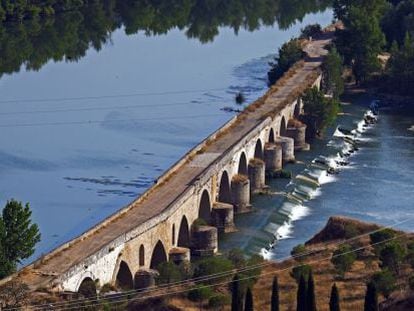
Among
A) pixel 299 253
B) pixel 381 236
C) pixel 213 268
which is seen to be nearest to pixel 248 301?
pixel 213 268

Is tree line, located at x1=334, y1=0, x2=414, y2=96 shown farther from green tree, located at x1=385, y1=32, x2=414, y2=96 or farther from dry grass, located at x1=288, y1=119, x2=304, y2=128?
dry grass, located at x1=288, y1=119, x2=304, y2=128

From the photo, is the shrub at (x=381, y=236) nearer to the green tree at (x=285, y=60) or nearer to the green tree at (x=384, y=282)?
the green tree at (x=384, y=282)

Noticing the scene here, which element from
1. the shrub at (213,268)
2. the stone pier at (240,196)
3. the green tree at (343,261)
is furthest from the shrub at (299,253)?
the stone pier at (240,196)

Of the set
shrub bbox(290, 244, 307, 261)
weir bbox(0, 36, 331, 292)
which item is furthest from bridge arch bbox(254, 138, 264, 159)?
shrub bbox(290, 244, 307, 261)

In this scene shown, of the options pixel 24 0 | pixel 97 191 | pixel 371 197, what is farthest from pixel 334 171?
pixel 24 0

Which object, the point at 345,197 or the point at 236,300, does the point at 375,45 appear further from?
the point at 236,300

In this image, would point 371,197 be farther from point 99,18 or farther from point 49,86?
point 99,18
